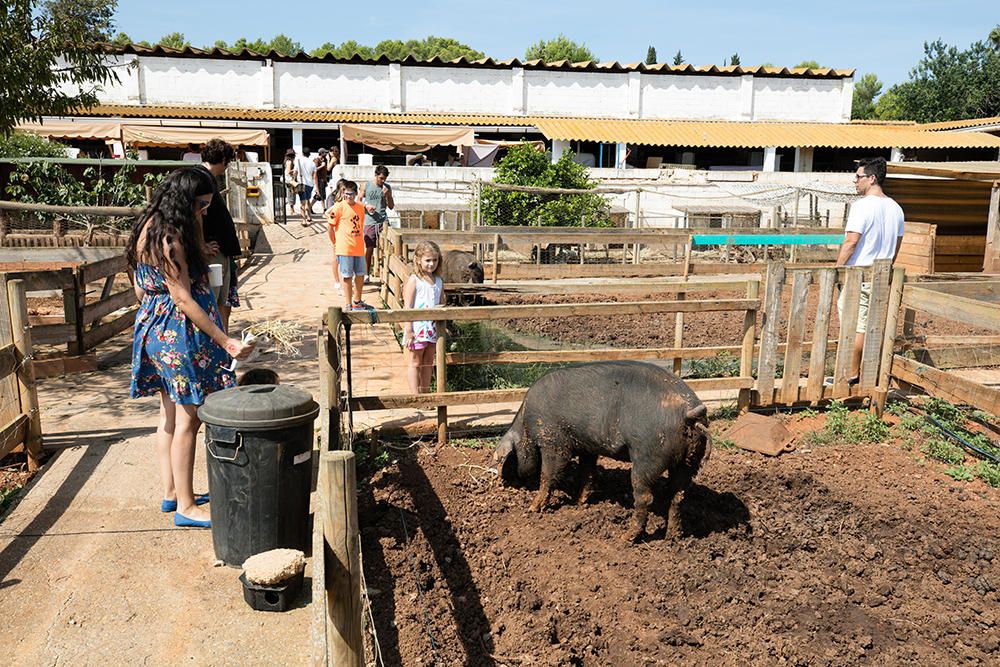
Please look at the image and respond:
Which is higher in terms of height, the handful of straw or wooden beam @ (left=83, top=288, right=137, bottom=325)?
wooden beam @ (left=83, top=288, right=137, bottom=325)

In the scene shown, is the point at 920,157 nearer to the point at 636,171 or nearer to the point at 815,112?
the point at 815,112

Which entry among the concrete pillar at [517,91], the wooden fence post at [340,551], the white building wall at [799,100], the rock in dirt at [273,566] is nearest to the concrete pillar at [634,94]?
the concrete pillar at [517,91]

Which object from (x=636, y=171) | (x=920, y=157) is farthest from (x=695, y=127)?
(x=920, y=157)

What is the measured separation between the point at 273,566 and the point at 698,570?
2.23m

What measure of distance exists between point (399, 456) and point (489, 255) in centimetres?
980

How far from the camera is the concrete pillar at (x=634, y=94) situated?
3275 centimetres

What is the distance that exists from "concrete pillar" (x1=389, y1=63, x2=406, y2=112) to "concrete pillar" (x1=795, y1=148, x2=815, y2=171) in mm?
15993

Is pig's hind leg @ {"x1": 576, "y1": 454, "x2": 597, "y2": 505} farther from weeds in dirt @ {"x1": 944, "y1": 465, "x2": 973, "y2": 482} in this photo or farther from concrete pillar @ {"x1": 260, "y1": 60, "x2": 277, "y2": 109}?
concrete pillar @ {"x1": 260, "y1": 60, "x2": 277, "y2": 109}

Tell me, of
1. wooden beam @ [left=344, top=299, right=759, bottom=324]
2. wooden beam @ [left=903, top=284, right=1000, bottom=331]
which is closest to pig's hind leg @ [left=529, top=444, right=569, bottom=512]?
wooden beam @ [left=344, top=299, right=759, bottom=324]

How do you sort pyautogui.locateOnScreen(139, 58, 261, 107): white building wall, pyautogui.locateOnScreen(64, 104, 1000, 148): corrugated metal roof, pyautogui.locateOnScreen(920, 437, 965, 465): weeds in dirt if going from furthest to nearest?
pyautogui.locateOnScreen(139, 58, 261, 107): white building wall
pyautogui.locateOnScreen(64, 104, 1000, 148): corrugated metal roof
pyautogui.locateOnScreen(920, 437, 965, 465): weeds in dirt

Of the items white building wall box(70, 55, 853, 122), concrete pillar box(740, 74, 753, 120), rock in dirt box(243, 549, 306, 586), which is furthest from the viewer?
concrete pillar box(740, 74, 753, 120)

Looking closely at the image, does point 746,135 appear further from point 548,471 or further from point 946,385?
point 548,471

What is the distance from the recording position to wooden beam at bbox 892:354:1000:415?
19.7 feet

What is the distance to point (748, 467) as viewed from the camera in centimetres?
563
